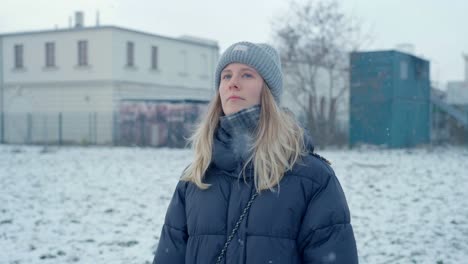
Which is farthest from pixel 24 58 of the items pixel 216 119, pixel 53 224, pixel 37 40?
pixel 216 119

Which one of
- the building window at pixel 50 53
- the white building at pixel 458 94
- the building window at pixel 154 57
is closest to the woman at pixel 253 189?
the building window at pixel 154 57

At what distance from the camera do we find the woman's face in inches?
101

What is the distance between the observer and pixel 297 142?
8.09ft

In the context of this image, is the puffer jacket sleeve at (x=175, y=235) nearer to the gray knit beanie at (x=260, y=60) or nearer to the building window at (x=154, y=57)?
the gray knit beanie at (x=260, y=60)

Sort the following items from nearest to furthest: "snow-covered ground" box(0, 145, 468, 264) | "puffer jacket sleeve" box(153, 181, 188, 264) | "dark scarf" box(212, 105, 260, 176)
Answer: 1. "dark scarf" box(212, 105, 260, 176)
2. "puffer jacket sleeve" box(153, 181, 188, 264)
3. "snow-covered ground" box(0, 145, 468, 264)

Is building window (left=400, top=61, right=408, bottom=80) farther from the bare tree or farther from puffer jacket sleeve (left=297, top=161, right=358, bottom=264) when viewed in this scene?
puffer jacket sleeve (left=297, top=161, right=358, bottom=264)

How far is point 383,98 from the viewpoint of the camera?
85.4 feet

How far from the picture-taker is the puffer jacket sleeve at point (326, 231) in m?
2.26

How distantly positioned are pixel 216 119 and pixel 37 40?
36345 mm

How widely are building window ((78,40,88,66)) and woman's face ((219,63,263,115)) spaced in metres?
33.5

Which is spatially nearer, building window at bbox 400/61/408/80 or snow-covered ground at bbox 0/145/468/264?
snow-covered ground at bbox 0/145/468/264

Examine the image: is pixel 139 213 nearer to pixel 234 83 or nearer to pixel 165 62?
pixel 234 83

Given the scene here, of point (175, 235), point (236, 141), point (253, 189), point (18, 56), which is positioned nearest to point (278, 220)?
point (253, 189)

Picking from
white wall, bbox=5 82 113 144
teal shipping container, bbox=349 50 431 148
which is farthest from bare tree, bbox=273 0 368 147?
white wall, bbox=5 82 113 144
